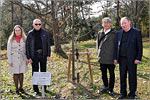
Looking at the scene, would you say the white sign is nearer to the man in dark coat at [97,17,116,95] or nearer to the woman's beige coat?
the woman's beige coat

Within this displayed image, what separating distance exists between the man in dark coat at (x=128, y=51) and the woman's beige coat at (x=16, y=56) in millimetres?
2351

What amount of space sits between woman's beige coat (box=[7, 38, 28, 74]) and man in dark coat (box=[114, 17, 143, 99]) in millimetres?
2351

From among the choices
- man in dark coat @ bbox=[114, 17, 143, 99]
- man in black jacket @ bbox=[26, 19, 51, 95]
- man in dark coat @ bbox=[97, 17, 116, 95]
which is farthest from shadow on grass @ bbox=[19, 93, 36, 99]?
man in dark coat @ bbox=[114, 17, 143, 99]

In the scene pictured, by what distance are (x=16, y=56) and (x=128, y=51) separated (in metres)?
2.72

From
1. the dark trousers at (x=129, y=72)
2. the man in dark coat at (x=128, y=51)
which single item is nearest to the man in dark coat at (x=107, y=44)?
the man in dark coat at (x=128, y=51)

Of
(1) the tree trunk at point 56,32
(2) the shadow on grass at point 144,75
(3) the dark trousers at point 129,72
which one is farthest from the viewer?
(1) the tree trunk at point 56,32

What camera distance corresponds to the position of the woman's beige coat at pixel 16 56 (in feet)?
13.5

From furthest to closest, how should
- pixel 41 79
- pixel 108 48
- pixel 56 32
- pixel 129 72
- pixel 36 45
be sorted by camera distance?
pixel 56 32
pixel 36 45
pixel 108 48
pixel 129 72
pixel 41 79

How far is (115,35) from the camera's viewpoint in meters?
3.89

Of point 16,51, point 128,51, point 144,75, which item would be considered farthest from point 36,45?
point 144,75

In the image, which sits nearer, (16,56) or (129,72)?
(129,72)

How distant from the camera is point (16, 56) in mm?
4152

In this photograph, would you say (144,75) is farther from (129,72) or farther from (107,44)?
(107,44)

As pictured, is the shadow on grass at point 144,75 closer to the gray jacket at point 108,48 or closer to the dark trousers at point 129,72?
the dark trousers at point 129,72
